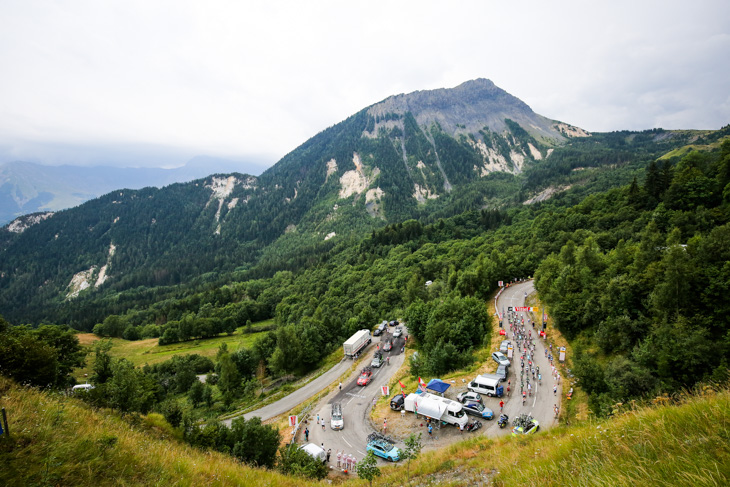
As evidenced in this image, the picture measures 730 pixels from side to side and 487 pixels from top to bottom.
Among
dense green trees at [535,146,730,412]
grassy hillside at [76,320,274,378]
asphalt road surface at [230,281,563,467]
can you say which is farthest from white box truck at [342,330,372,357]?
grassy hillside at [76,320,274,378]

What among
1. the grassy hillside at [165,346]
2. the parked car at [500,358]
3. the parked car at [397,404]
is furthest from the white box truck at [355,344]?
the grassy hillside at [165,346]

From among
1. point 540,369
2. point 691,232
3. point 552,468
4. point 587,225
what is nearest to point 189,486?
point 552,468

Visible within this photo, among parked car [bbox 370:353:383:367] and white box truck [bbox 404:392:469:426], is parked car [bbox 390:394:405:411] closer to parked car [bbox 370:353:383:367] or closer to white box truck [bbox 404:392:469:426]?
white box truck [bbox 404:392:469:426]

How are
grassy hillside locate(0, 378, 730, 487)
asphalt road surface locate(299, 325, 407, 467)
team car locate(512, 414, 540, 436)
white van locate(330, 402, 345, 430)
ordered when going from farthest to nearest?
white van locate(330, 402, 345, 430) → asphalt road surface locate(299, 325, 407, 467) → team car locate(512, 414, 540, 436) → grassy hillside locate(0, 378, 730, 487)

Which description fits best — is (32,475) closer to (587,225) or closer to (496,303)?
(496,303)

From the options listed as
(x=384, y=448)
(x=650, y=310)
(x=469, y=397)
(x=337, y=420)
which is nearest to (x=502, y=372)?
(x=469, y=397)

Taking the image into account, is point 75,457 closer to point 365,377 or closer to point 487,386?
point 487,386

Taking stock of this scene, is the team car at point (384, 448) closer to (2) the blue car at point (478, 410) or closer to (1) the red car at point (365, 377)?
(2) the blue car at point (478, 410)
